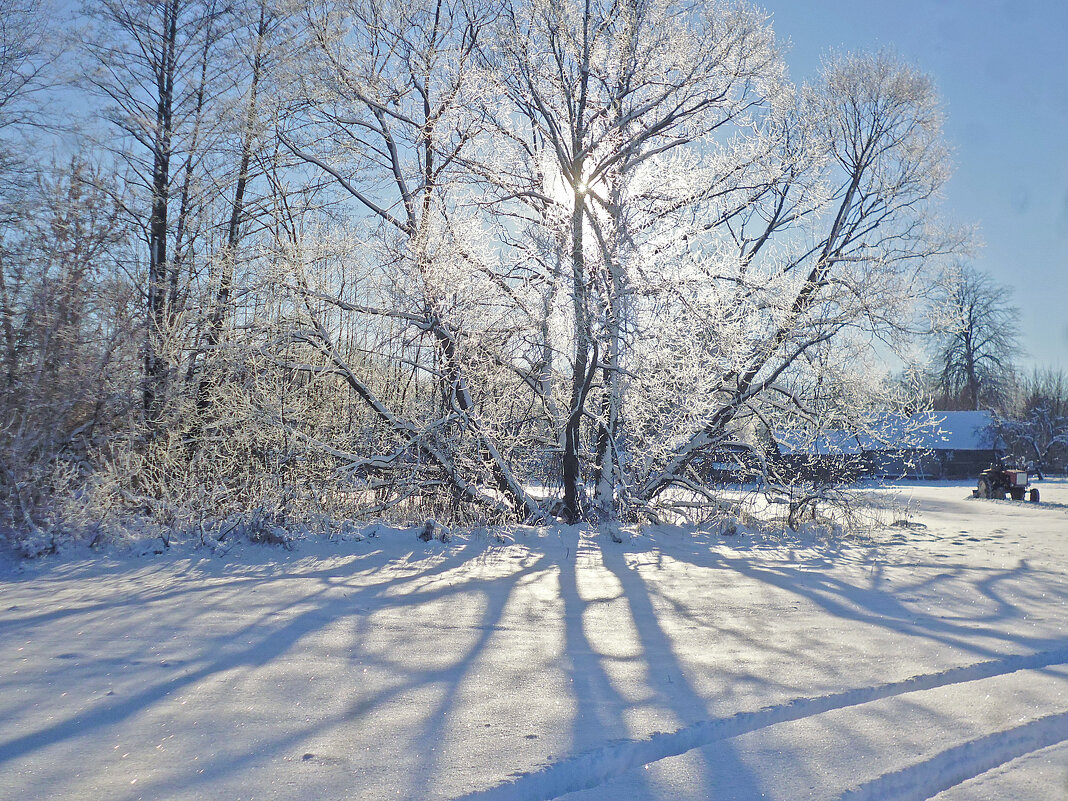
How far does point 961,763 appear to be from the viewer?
2.99 m

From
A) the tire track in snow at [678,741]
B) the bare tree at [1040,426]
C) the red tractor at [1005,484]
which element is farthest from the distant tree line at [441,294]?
the bare tree at [1040,426]

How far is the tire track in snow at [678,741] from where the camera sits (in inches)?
106

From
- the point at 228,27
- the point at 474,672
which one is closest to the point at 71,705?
the point at 474,672

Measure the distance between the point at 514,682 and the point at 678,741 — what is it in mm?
995

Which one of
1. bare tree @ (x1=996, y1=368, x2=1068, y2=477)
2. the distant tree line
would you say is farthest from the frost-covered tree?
bare tree @ (x1=996, y1=368, x2=1068, y2=477)

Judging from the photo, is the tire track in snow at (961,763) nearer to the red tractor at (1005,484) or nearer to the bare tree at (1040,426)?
the red tractor at (1005,484)

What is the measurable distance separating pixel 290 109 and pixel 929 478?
44.4 metres

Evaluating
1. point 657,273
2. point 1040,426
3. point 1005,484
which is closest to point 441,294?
point 657,273

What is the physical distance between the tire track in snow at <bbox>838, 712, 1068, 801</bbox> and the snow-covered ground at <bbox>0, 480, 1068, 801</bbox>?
0.04 ft

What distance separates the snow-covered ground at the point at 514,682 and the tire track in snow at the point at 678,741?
0.03 ft

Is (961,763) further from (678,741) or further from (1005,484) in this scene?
(1005,484)

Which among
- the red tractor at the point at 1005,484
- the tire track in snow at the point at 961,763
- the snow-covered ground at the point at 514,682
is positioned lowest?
the tire track in snow at the point at 961,763

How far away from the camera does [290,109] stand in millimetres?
11172

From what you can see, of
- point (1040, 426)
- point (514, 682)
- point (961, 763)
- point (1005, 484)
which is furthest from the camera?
point (1040, 426)
